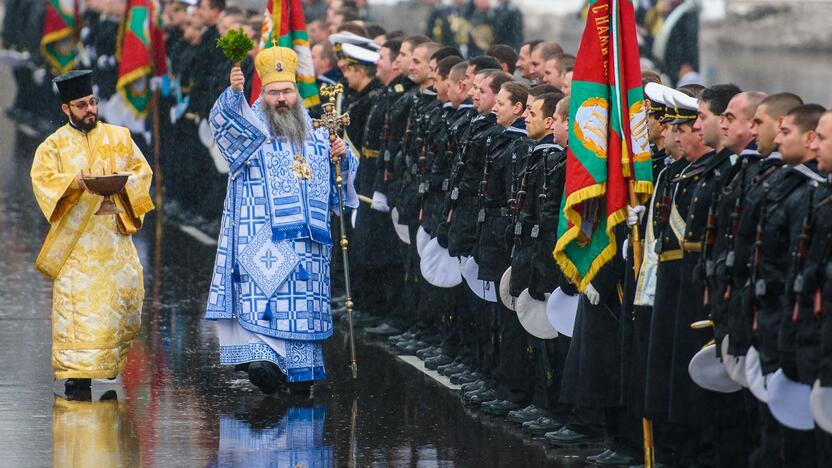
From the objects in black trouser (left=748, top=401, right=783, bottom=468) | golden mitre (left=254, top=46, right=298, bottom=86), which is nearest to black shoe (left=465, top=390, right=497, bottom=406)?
golden mitre (left=254, top=46, right=298, bottom=86)

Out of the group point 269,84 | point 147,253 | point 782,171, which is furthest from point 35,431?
point 147,253

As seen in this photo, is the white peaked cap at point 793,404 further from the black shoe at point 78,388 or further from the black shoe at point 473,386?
the black shoe at point 78,388

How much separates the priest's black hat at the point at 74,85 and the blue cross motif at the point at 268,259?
4.81 ft

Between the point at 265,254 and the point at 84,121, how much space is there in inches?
54.0

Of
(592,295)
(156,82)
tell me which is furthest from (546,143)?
(156,82)

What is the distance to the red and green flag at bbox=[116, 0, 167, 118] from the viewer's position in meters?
21.4

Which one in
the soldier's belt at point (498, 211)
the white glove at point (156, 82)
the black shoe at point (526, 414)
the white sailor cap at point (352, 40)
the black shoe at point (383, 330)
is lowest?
the black shoe at point (526, 414)

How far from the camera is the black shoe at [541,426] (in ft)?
35.6

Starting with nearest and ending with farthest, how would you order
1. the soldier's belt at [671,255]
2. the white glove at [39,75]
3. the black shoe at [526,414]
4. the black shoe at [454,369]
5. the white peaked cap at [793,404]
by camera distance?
the white peaked cap at [793,404] → the soldier's belt at [671,255] → the black shoe at [526,414] → the black shoe at [454,369] → the white glove at [39,75]

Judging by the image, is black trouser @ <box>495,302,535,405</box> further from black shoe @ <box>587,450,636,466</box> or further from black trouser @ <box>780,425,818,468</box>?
black trouser @ <box>780,425,818,468</box>

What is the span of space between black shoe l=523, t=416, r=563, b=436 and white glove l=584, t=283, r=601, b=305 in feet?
3.23

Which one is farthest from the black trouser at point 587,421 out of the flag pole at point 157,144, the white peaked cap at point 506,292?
the flag pole at point 157,144

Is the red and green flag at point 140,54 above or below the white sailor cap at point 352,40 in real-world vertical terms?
above

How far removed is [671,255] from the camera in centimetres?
959
